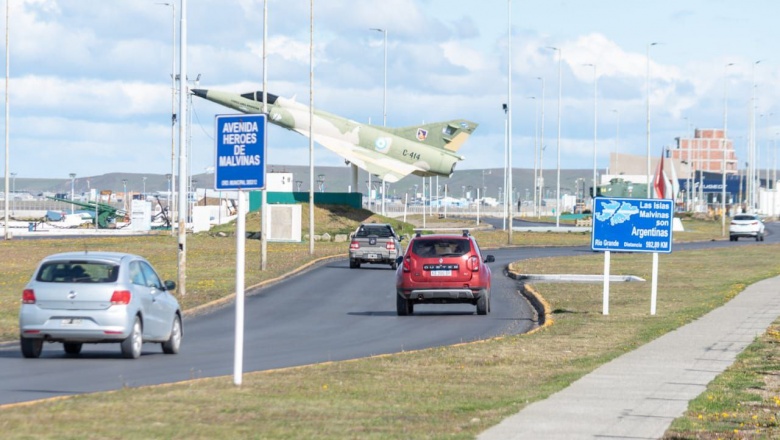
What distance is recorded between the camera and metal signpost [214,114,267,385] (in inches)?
569

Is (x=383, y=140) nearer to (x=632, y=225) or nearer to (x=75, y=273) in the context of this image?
(x=632, y=225)

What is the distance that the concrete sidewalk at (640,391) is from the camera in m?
11.2

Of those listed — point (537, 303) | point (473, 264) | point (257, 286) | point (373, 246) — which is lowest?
point (257, 286)

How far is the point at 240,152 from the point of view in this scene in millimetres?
14609

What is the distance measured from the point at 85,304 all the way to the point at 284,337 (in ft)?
18.7

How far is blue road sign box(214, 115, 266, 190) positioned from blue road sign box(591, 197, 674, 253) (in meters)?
14.5

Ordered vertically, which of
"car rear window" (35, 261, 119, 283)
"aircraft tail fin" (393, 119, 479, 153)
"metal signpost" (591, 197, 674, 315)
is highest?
"aircraft tail fin" (393, 119, 479, 153)

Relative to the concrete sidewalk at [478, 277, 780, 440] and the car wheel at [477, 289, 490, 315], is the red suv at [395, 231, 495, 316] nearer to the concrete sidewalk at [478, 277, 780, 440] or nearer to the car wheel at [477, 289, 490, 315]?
the car wheel at [477, 289, 490, 315]

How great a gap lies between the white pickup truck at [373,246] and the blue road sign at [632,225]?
22.1 m

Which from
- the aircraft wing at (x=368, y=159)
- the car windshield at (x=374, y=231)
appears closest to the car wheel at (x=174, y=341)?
the car windshield at (x=374, y=231)

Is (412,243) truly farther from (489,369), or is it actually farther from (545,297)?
(489,369)

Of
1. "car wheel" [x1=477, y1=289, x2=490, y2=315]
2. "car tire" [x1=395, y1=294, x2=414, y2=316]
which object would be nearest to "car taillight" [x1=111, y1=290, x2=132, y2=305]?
"car tire" [x1=395, y1=294, x2=414, y2=316]

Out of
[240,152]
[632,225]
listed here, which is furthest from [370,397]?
[632,225]

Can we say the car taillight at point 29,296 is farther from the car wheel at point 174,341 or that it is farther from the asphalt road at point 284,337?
the car wheel at point 174,341
